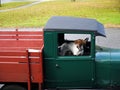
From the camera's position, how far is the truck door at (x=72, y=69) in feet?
27.4

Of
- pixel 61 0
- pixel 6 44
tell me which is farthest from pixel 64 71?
pixel 61 0

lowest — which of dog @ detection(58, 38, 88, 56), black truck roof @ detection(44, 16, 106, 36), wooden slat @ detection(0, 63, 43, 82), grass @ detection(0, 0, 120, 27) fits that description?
wooden slat @ detection(0, 63, 43, 82)

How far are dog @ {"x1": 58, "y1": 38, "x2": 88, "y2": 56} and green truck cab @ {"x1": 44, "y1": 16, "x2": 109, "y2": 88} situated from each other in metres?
0.15

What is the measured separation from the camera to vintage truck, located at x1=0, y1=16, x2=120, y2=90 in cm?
827

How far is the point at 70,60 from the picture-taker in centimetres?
834

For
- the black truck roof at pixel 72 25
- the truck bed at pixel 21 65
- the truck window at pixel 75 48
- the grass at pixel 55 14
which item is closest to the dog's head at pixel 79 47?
the truck window at pixel 75 48

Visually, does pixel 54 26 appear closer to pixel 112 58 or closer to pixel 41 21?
pixel 112 58

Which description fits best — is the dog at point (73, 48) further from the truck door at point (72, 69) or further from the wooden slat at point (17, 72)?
the wooden slat at point (17, 72)

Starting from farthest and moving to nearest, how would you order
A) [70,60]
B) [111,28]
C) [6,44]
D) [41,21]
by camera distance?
[41,21], [111,28], [6,44], [70,60]

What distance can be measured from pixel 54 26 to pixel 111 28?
13.3 m

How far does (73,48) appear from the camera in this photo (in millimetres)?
8688

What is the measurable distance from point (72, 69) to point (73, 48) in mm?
551

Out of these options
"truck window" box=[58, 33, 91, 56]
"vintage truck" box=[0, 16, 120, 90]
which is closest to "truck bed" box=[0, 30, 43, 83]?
"vintage truck" box=[0, 16, 120, 90]

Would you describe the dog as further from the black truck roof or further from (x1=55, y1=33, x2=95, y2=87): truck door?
the black truck roof
